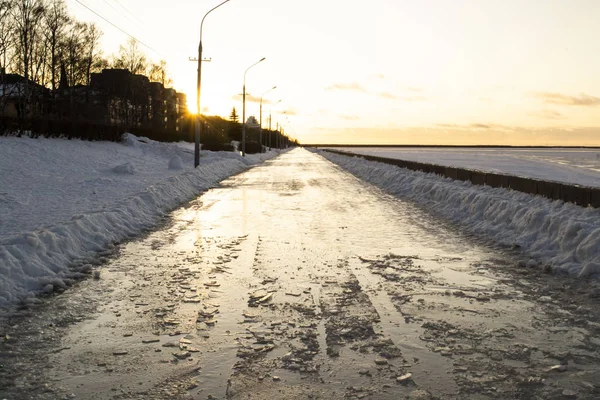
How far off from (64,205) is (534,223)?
11334 millimetres

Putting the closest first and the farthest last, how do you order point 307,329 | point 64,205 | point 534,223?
point 307,329 → point 534,223 → point 64,205

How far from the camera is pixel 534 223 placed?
34.6ft

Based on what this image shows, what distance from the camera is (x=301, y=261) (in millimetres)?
8312

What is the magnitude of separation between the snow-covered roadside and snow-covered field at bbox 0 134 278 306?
7199 mm

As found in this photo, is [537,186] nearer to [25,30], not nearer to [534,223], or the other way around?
[534,223]

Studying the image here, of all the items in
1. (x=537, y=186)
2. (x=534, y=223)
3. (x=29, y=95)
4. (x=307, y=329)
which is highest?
(x=29, y=95)

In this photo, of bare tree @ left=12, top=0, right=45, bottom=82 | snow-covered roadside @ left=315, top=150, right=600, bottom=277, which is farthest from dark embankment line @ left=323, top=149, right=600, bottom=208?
bare tree @ left=12, top=0, right=45, bottom=82

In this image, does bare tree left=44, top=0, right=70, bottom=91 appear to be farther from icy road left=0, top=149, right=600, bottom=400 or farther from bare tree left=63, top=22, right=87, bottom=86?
icy road left=0, top=149, right=600, bottom=400

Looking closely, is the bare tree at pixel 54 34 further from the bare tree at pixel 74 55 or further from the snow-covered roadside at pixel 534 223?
the snow-covered roadside at pixel 534 223

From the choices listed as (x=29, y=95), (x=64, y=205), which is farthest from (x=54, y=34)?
(x=64, y=205)

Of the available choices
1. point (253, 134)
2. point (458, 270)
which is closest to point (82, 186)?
point (458, 270)

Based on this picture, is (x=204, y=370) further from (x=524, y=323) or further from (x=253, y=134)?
(x=253, y=134)

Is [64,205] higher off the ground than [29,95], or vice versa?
[29,95]

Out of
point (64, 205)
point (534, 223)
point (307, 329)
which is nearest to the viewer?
point (307, 329)
